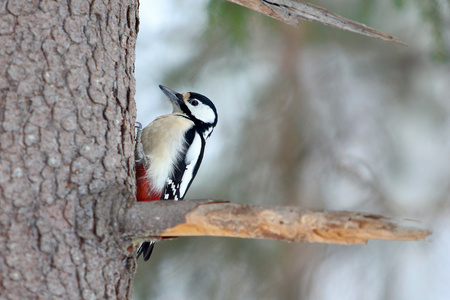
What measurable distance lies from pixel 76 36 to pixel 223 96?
207cm

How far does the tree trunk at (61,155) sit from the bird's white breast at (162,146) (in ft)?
2.34

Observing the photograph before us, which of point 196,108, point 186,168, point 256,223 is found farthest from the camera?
point 196,108

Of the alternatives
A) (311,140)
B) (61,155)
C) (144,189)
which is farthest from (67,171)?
(311,140)

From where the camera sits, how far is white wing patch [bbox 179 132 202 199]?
2.79m

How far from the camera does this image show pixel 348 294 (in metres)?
3.38

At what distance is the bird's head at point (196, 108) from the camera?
306 cm

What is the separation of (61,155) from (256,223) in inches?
23.5

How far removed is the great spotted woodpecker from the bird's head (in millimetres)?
82

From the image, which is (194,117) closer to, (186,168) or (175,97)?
(175,97)

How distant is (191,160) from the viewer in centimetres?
283

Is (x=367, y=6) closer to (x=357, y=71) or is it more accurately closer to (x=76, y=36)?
(x=357, y=71)

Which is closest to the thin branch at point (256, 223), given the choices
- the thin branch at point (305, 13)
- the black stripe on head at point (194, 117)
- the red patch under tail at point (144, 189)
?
the thin branch at point (305, 13)

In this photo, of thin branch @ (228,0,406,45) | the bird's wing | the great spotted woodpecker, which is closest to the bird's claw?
the great spotted woodpecker

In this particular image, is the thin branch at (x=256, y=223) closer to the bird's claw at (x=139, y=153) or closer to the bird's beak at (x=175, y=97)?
the bird's claw at (x=139, y=153)
